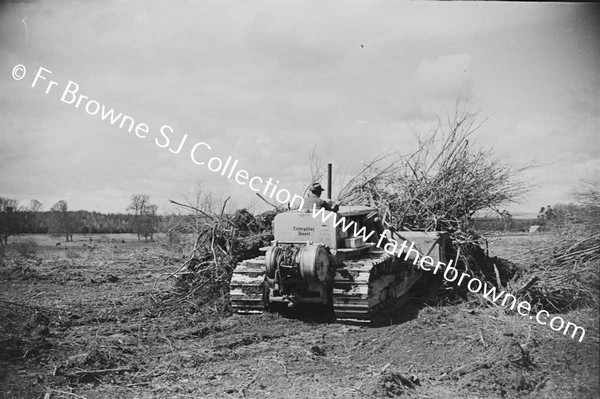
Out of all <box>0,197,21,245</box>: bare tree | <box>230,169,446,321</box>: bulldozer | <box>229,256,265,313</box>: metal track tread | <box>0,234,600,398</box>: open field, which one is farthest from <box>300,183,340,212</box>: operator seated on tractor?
<box>0,197,21,245</box>: bare tree

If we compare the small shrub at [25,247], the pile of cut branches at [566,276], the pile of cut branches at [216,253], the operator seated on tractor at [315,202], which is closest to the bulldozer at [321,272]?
the operator seated on tractor at [315,202]

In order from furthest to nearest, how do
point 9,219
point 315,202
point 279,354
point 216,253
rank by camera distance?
point 9,219 → point 216,253 → point 315,202 → point 279,354

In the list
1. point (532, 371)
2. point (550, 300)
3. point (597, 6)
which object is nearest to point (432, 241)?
point (550, 300)

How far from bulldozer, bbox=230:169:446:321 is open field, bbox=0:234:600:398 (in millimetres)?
379

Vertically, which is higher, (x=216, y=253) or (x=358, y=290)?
(x=216, y=253)

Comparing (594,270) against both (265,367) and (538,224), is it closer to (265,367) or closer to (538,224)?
(538,224)

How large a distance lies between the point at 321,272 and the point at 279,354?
68.2 inches

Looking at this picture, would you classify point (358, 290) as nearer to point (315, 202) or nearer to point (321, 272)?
point (321, 272)

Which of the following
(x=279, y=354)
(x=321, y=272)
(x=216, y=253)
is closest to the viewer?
(x=279, y=354)

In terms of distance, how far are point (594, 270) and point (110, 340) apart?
24.5ft

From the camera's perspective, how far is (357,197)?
43.7 feet

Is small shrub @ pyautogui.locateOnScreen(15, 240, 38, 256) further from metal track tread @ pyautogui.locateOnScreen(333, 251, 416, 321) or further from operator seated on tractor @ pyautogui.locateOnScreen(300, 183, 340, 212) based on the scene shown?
metal track tread @ pyautogui.locateOnScreen(333, 251, 416, 321)

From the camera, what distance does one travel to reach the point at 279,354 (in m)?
7.21

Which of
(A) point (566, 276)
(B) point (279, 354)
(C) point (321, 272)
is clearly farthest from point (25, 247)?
(A) point (566, 276)
